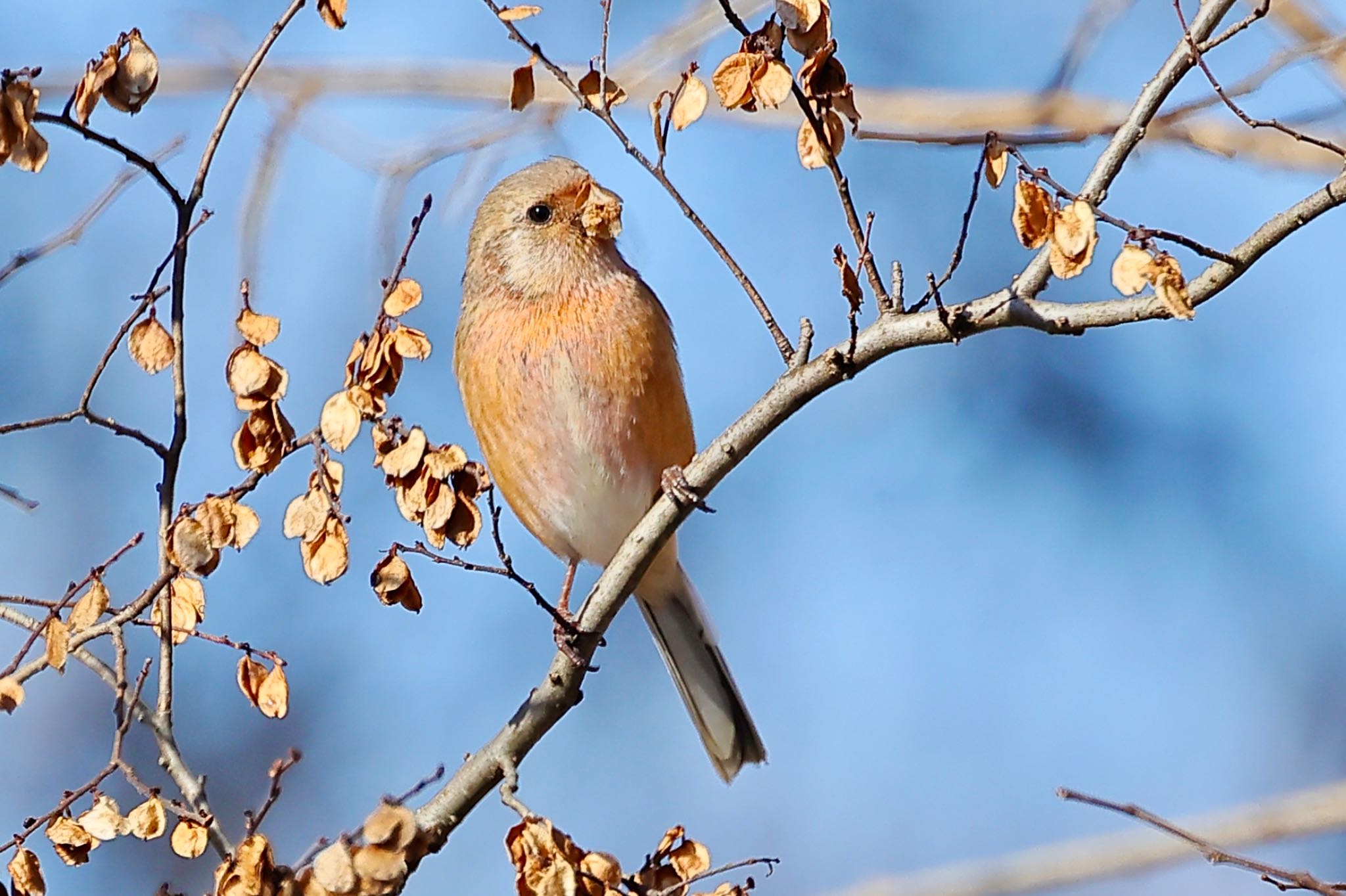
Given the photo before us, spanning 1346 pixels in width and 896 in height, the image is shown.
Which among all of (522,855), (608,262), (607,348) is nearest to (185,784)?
(522,855)

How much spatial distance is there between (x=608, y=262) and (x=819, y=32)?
6.68 ft

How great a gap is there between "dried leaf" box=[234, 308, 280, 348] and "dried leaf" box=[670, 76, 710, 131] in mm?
783

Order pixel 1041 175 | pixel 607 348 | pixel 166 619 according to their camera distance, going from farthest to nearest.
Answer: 1. pixel 607 348
2. pixel 166 619
3. pixel 1041 175

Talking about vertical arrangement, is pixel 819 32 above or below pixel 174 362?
above

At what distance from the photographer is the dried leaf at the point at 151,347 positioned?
2.57 metres

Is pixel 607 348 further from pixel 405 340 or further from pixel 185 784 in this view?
pixel 185 784

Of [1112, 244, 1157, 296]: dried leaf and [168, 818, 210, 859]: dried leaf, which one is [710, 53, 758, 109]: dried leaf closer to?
[1112, 244, 1157, 296]: dried leaf

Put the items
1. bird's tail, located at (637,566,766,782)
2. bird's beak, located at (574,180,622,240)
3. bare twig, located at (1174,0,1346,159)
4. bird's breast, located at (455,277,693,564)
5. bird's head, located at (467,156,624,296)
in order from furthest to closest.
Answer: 1. bird's tail, located at (637,566,766,782)
2. bird's head, located at (467,156,624,296)
3. bird's breast, located at (455,277,693,564)
4. bird's beak, located at (574,180,622,240)
5. bare twig, located at (1174,0,1346,159)

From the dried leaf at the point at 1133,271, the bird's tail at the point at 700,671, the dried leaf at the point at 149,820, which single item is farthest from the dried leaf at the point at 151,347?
the bird's tail at the point at 700,671

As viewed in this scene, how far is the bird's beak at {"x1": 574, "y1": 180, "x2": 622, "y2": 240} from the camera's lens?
4.17m

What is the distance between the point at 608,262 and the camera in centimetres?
449

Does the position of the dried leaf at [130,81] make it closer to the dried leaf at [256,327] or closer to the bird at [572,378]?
the dried leaf at [256,327]

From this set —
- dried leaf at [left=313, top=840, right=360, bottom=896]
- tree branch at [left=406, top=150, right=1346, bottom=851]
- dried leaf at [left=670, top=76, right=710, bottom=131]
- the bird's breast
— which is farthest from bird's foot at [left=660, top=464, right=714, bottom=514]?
the bird's breast

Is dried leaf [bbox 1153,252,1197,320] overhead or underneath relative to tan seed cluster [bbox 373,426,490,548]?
underneath
